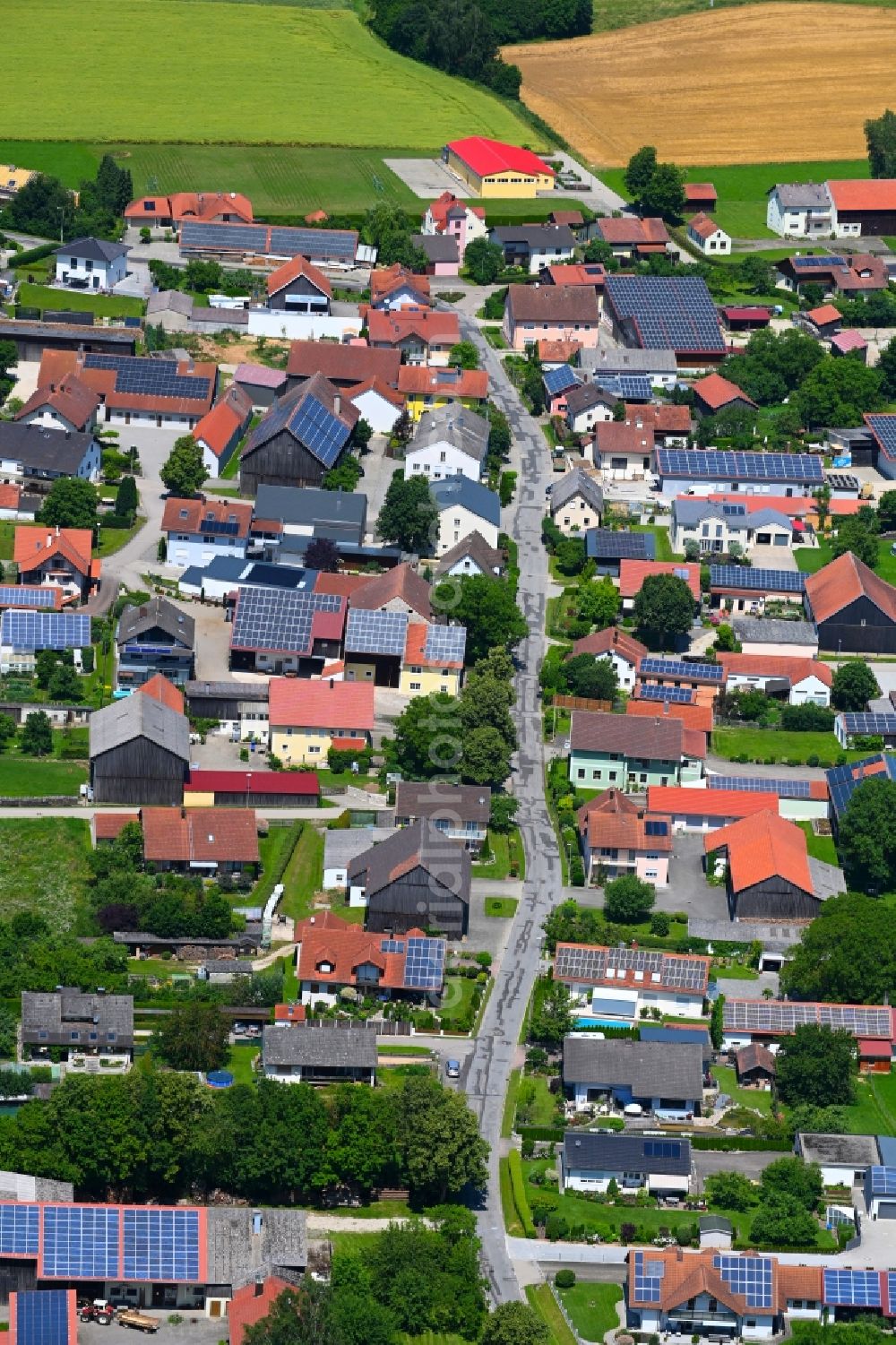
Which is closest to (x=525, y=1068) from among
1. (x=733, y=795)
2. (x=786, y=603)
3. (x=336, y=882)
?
(x=336, y=882)

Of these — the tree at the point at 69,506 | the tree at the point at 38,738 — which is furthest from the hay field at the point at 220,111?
the tree at the point at 38,738

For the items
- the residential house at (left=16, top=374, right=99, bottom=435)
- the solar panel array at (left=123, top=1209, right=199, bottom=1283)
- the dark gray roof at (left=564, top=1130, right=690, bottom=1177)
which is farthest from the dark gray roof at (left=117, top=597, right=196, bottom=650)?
the solar panel array at (left=123, top=1209, right=199, bottom=1283)

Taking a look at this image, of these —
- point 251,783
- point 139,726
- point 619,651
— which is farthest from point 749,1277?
point 619,651

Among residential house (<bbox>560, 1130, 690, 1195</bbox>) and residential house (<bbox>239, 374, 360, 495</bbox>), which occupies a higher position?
residential house (<bbox>239, 374, 360, 495</bbox>)

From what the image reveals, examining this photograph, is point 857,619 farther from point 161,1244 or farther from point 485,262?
point 161,1244

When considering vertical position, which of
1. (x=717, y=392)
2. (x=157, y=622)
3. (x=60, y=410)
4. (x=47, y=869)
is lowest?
(x=47, y=869)

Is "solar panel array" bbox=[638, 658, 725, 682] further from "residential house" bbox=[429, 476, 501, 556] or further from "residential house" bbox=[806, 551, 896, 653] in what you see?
"residential house" bbox=[429, 476, 501, 556]

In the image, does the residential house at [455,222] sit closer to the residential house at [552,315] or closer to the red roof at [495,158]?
the red roof at [495,158]
